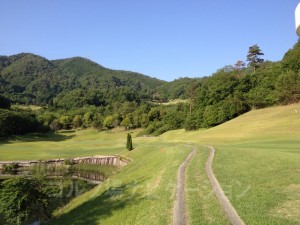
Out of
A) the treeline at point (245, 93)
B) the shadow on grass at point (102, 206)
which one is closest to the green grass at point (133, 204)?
the shadow on grass at point (102, 206)

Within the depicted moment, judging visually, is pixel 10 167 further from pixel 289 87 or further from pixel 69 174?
pixel 289 87

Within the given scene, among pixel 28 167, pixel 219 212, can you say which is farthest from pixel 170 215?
pixel 28 167

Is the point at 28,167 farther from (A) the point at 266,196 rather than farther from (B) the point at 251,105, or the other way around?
(B) the point at 251,105

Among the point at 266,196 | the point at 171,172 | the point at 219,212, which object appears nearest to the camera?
the point at 219,212

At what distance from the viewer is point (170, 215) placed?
12125 mm

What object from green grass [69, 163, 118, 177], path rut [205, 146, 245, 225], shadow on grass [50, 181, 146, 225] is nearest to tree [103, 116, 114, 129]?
green grass [69, 163, 118, 177]

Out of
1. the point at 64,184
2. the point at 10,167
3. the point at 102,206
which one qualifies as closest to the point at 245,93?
the point at 10,167

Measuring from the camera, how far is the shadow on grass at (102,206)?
1727 cm

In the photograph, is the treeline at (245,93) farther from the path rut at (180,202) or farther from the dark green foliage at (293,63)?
the path rut at (180,202)

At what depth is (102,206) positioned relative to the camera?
1900 centimetres

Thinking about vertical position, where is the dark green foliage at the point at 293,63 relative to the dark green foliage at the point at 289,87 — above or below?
above

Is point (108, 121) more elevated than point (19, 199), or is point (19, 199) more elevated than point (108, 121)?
point (108, 121)

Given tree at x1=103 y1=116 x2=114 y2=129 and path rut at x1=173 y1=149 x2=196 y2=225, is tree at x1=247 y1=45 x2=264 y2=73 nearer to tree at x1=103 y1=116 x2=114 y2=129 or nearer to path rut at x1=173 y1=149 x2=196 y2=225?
tree at x1=103 y1=116 x2=114 y2=129

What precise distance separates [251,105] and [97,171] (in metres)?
51.7
